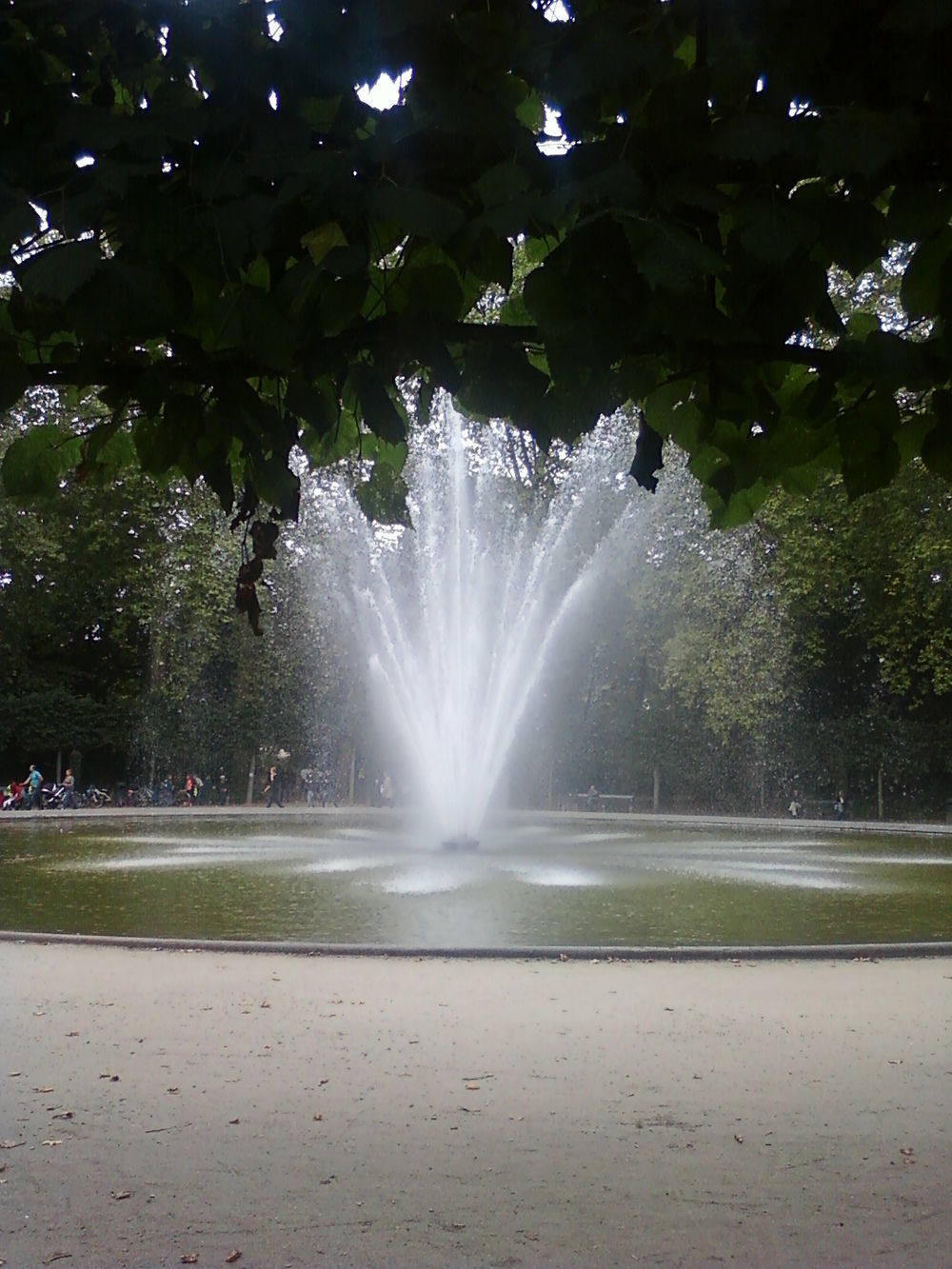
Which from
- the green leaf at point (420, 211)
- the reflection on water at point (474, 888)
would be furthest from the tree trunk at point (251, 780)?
the green leaf at point (420, 211)

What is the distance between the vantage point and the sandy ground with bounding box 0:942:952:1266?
13.7 ft

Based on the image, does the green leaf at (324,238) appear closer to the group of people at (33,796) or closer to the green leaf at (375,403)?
the green leaf at (375,403)

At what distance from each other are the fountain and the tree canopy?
53.2ft

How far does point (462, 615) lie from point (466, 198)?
22720mm

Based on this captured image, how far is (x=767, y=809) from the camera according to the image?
37.5m

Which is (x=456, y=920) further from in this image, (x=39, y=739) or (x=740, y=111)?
(x=39, y=739)

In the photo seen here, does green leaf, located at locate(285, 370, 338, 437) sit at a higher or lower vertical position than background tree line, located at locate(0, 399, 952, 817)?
lower

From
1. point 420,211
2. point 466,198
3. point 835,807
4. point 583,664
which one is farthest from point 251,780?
point 420,211

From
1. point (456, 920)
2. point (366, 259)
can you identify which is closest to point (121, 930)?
point (456, 920)

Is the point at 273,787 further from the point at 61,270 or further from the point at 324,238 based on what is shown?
the point at 61,270

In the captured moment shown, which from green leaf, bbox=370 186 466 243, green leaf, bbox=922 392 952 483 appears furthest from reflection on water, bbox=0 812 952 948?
green leaf, bbox=370 186 466 243

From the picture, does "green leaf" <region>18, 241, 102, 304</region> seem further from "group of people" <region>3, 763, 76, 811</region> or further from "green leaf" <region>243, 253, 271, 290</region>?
"group of people" <region>3, 763, 76, 811</region>

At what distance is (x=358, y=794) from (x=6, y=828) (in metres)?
16.7

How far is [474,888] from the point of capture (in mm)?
14633
